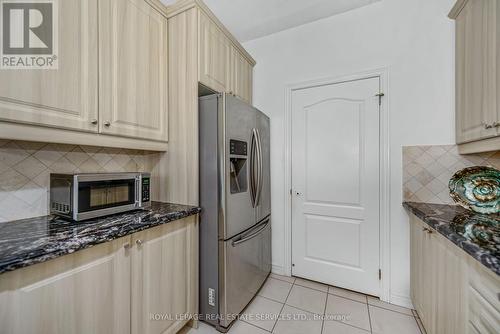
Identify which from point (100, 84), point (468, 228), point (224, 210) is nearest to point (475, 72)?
point (468, 228)

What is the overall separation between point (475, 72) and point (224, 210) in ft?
6.23

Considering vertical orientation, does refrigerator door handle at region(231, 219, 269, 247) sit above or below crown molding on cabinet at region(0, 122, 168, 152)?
below

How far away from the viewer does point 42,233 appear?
0.93 m

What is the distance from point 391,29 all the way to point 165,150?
7.24 ft

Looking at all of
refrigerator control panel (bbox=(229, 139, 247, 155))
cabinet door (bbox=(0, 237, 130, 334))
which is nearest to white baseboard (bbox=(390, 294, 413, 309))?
refrigerator control panel (bbox=(229, 139, 247, 155))

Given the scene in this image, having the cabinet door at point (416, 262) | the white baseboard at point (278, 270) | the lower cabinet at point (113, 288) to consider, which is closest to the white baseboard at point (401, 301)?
the cabinet door at point (416, 262)

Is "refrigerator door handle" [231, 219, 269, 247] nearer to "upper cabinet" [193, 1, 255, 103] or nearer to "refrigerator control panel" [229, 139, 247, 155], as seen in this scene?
"refrigerator control panel" [229, 139, 247, 155]

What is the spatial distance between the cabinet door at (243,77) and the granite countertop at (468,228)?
1798mm

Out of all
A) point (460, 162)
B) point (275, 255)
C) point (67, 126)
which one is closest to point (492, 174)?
point (460, 162)

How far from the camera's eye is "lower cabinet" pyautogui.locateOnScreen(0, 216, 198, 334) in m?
0.75

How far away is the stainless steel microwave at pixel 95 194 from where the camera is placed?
1.06 metres

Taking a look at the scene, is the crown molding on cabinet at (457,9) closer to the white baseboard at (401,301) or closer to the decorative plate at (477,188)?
the decorative plate at (477,188)

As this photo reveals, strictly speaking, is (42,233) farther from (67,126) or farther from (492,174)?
(492,174)

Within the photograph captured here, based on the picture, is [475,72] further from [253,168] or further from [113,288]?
[113,288]
